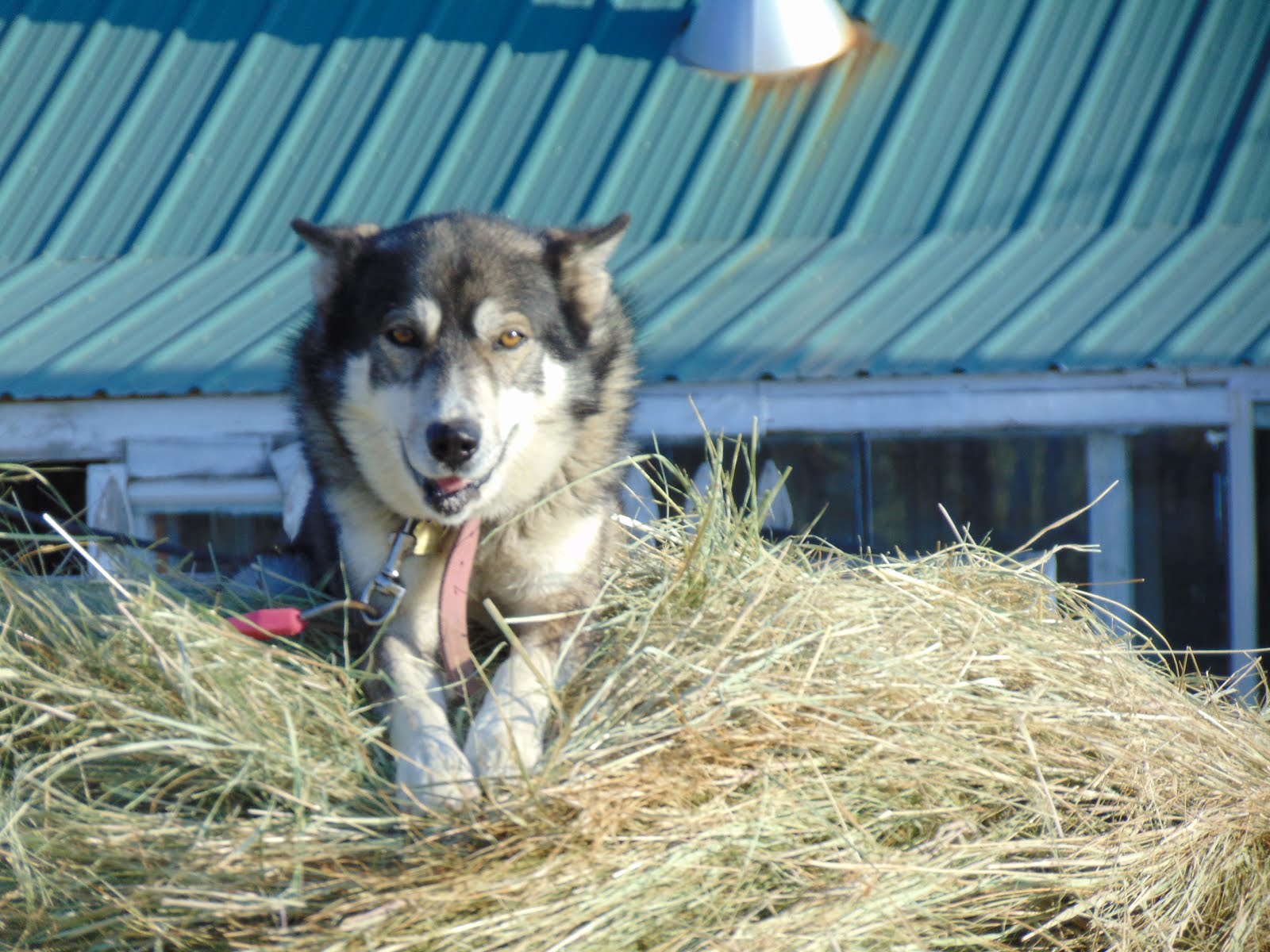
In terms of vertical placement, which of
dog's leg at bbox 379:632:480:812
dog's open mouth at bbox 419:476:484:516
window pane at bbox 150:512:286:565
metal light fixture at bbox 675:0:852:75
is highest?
metal light fixture at bbox 675:0:852:75

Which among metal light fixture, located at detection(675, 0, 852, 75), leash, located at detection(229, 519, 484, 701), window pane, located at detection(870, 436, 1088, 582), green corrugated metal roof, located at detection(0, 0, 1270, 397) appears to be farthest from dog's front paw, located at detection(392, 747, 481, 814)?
metal light fixture, located at detection(675, 0, 852, 75)

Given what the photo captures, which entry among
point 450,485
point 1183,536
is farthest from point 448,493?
point 1183,536

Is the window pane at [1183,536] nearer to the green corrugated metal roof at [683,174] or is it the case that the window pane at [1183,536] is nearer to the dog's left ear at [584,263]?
the green corrugated metal roof at [683,174]

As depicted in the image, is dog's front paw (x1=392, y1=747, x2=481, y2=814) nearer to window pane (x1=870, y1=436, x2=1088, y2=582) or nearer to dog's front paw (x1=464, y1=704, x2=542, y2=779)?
dog's front paw (x1=464, y1=704, x2=542, y2=779)

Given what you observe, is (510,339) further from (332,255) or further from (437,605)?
(437,605)

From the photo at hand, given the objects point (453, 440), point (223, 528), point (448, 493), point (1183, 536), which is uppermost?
point (1183, 536)

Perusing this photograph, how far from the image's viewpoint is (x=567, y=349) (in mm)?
3617

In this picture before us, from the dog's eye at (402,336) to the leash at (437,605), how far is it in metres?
0.47

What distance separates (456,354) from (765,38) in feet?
17.8

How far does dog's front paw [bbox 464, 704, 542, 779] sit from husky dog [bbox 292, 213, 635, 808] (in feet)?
0.51

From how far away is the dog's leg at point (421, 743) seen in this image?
2439 millimetres

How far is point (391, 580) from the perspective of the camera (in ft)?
10.5

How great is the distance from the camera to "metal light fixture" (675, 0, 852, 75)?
7.93 meters

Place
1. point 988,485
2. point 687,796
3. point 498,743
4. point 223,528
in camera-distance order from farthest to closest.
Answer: point 223,528 → point 988,485 → point 498,743 → point 687,796
